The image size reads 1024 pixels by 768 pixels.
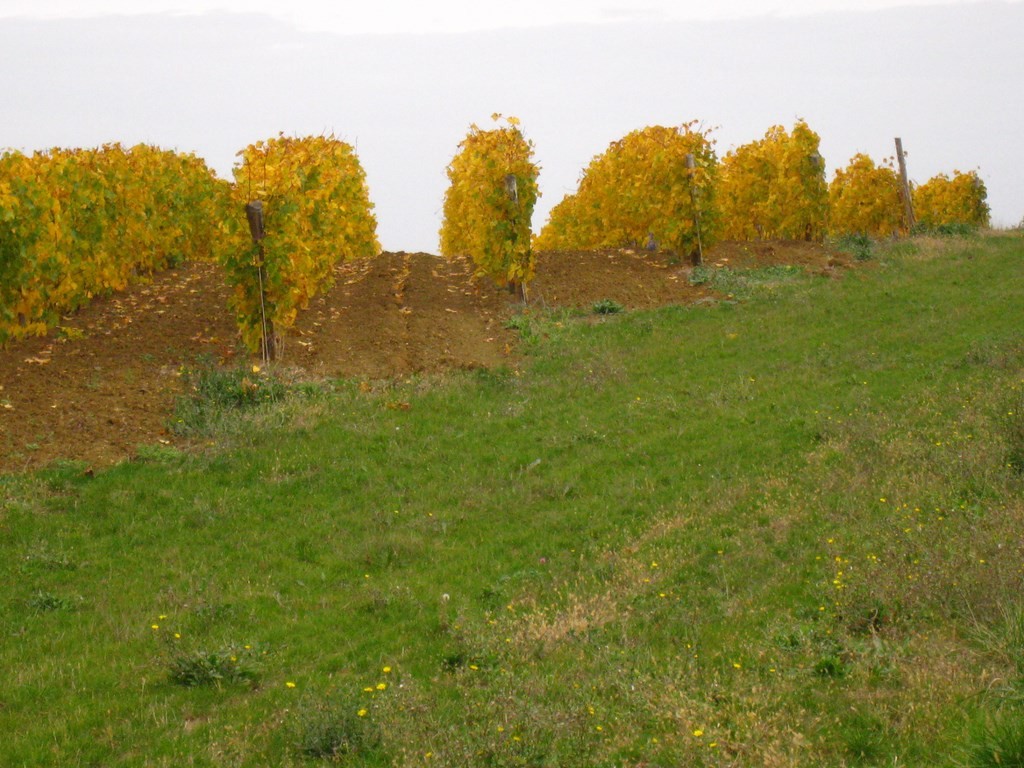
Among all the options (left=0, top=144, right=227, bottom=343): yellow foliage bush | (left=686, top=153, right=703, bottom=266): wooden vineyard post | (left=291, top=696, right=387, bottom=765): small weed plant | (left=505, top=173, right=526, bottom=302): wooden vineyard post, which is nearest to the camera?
(left=291, top=696, right=387, bottom=765): small weed plant

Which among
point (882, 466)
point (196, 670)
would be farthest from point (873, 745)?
point (882, 466)

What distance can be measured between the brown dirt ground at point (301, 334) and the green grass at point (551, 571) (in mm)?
988

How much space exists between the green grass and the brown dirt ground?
3.24ft

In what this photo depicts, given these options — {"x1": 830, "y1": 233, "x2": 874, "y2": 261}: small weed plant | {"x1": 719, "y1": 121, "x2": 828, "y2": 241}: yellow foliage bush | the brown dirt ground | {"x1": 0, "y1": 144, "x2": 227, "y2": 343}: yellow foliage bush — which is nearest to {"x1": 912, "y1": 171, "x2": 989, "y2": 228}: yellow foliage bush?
{"x1": 719, "y1": 121, "x2": 828, "y2": 241}: yellow foliage bush

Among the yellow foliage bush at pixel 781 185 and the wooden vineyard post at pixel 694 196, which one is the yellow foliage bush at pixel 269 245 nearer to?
the wooden vineyard post at pixel 694 196

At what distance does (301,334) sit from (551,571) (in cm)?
1132

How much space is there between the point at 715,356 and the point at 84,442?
1168 centimetres

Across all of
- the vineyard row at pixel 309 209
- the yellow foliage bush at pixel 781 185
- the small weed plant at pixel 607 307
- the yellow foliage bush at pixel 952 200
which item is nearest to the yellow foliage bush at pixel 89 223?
the vineyard row at pixel 309 209

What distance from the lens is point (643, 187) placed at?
27875mm

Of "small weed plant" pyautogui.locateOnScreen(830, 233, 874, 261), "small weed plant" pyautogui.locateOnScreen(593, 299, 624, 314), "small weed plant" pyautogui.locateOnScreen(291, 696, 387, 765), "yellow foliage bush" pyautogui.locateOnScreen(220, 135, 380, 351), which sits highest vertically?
"yellow foliage bush" pyautogui.locateOnScreen(220, 135, 380, 351)

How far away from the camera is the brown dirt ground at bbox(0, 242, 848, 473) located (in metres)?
15.0

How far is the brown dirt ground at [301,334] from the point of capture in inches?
591

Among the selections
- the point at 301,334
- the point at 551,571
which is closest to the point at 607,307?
the point at 301,334

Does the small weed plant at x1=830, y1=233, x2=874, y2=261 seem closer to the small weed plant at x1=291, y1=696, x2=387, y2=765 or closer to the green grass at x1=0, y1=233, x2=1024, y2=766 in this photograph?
the green grass at x1=0, y1=233, x2=1024, y2=766
